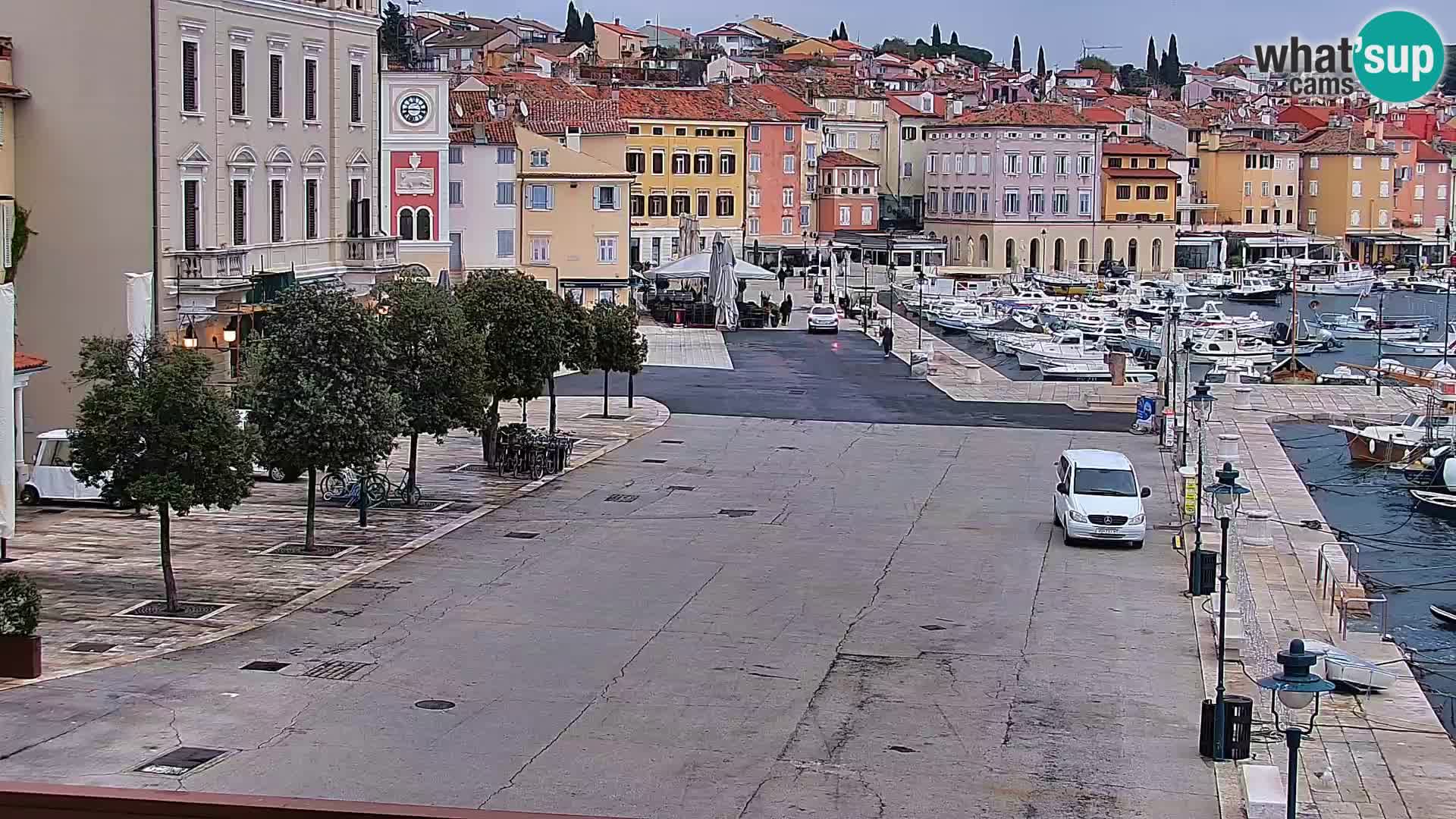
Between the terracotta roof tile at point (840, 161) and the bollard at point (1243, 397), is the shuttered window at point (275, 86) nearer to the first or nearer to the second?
the bollard at point (1243, 397)

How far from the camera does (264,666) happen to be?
20375 millimetres

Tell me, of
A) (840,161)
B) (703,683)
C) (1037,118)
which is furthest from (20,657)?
(840,161)

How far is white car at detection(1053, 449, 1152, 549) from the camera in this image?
2938 cm

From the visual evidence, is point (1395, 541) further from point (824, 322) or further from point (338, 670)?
point (824, 322)

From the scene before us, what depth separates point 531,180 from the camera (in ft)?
240

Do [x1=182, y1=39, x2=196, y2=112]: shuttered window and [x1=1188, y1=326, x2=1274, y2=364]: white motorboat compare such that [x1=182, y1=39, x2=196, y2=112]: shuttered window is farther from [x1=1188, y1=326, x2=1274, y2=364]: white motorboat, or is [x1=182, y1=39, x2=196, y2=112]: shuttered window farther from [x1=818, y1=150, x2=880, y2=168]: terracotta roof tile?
[x1=818, y1=150, x2=880, y2=168]: terracotta roof tile

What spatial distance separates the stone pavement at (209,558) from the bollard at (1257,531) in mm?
12940

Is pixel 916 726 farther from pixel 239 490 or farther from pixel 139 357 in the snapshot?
pixel 139 357

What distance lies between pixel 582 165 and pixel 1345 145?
9361 centimetres

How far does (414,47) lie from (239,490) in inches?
3403

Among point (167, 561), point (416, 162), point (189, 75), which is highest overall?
point (189, 75)

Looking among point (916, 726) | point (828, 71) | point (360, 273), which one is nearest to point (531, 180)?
point (360, 273)

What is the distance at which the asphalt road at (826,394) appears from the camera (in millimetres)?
47675

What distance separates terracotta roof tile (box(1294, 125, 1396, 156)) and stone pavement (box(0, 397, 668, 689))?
12753cm
